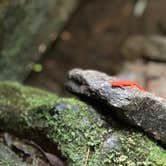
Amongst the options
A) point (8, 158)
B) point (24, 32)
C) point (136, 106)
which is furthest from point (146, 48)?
point (8, 158)

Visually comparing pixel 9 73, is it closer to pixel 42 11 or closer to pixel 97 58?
pixel 42 11

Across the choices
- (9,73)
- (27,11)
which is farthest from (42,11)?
(9,73)

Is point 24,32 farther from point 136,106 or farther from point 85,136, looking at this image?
point 136,106

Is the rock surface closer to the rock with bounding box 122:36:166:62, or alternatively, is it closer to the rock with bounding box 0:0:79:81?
the rock with bounding box 0:0:79:81

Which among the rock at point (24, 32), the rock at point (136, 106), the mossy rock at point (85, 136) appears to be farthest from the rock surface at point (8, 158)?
the rock at point (24, 32)

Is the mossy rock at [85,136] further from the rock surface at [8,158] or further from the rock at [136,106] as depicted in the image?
the rock surface at [8,158]
